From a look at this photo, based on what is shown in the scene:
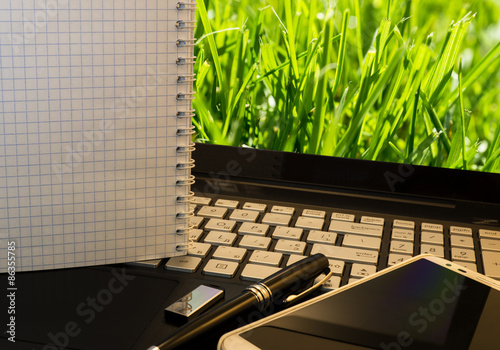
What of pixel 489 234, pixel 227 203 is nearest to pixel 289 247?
pixel 227 203

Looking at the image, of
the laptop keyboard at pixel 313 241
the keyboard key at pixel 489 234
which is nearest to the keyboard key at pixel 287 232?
the laptop keyboard at pixel 313 241

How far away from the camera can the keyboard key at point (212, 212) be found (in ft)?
2.05

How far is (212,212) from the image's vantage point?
0.63 metres

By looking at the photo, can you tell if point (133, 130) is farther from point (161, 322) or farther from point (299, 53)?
point (299, 53)

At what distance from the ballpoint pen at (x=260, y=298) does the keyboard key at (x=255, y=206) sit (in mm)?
158

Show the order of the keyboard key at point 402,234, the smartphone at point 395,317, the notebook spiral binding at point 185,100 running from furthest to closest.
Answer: the keyboard key at point 402,234, the notebook spiral binding at point 185,100, the smartphone at point 395,317

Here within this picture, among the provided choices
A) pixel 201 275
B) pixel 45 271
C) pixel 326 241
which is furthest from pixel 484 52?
pixel 45 271

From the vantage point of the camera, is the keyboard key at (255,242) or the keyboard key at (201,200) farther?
the keyboard key at (201,200)

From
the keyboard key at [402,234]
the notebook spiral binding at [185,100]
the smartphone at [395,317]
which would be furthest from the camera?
the keyboard key at [402,234]

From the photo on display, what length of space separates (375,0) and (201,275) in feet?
1.40

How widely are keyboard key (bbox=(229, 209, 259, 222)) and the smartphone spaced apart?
0.64 ft

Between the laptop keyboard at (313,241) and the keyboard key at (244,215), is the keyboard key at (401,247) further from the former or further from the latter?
the keyboard key at (244,215)

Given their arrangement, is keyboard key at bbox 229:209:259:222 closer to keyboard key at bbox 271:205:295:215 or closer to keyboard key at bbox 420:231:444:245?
keyboard key at bbox 271:205:295:215

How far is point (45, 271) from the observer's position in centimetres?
50
